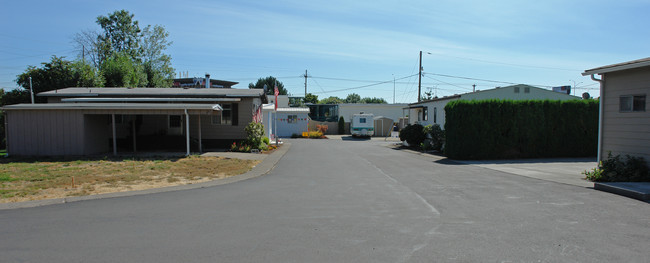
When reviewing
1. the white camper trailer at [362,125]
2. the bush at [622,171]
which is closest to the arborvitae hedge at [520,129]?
the bush at [622,171]

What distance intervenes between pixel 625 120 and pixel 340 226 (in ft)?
32.3

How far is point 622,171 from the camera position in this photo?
9766 millimetres

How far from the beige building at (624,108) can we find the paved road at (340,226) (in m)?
3.03

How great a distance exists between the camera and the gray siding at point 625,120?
1001 centimetres

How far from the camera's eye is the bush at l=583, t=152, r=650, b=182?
9.66 metres

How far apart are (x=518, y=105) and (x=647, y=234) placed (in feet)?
42.9

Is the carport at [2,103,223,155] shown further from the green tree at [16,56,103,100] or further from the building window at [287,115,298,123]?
the building window at [287,115,298,123]

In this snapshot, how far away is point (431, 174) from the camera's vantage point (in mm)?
11938

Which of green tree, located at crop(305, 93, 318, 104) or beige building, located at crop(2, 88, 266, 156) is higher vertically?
green tree, located at crop(305, 93, 318, 104)

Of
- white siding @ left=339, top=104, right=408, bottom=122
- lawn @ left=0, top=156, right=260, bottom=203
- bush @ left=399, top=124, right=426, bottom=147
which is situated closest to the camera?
lawn @ left=0, top=156, right=260, bottom=203

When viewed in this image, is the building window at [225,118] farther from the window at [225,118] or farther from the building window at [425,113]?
the building window at [425,113]

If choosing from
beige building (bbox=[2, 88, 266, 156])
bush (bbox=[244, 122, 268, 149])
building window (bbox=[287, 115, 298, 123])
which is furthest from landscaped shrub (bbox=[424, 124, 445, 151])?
building window (bbox=[287, 115, 298, 123])

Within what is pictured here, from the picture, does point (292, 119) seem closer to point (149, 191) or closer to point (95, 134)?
point (95, 134)

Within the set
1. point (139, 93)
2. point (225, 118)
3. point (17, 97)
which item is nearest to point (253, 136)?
point (225, 118)
